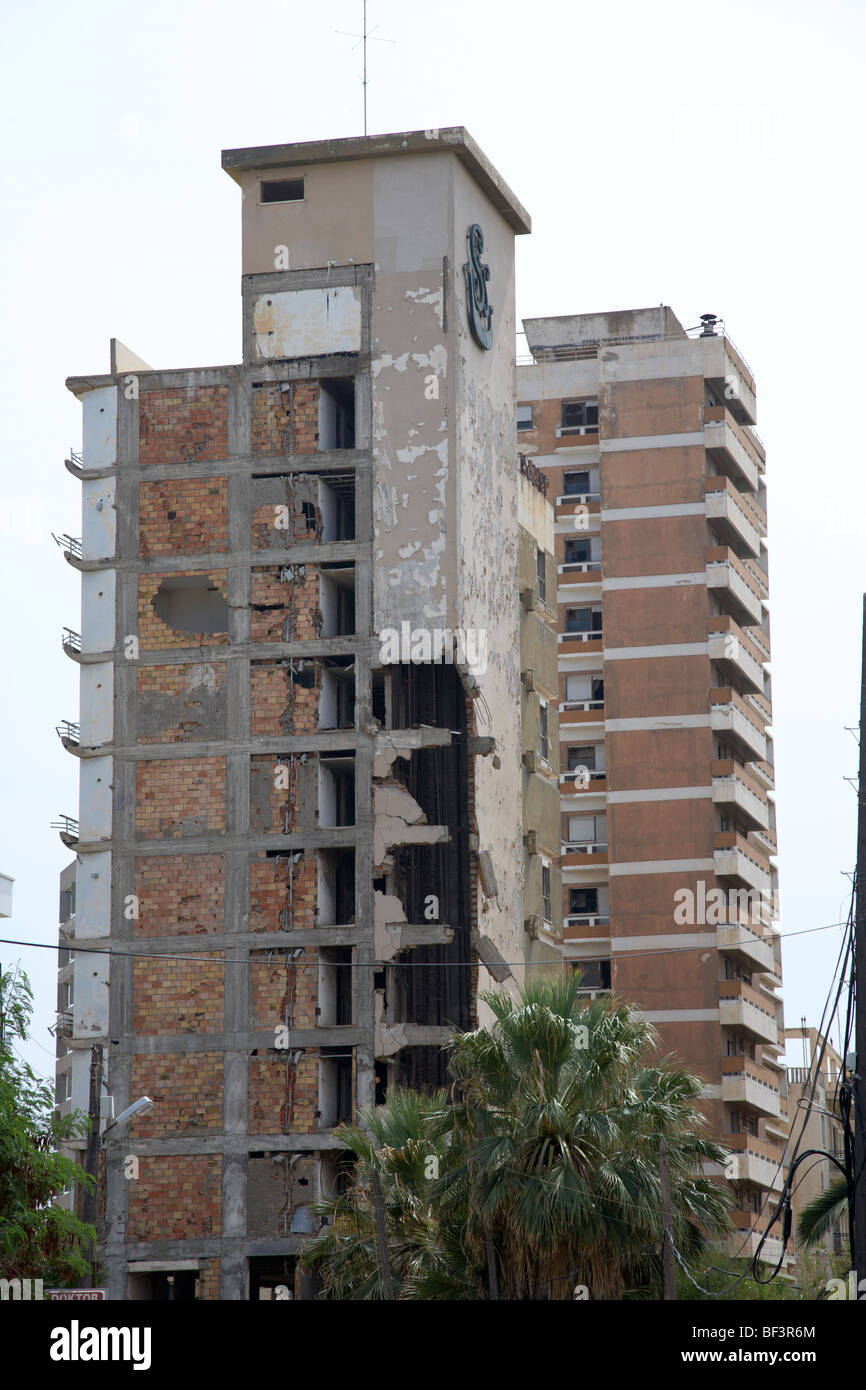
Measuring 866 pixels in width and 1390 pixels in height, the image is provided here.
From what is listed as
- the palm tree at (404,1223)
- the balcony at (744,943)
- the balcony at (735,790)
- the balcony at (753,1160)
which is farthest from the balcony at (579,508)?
the palm tree at (404,1223)

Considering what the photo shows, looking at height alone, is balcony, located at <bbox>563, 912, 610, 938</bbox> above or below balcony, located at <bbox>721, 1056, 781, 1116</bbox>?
above

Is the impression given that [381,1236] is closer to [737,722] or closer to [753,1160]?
[753,1160]

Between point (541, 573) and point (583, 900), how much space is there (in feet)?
59.9

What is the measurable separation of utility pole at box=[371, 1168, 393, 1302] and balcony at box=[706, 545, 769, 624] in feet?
161

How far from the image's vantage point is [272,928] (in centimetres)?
5500

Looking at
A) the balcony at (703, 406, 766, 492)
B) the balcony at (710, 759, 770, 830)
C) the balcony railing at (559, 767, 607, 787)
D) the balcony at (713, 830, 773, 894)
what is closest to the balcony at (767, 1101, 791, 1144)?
the balcony at (713, 830, 773, 894)

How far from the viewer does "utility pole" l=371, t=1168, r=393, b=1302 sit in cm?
3375

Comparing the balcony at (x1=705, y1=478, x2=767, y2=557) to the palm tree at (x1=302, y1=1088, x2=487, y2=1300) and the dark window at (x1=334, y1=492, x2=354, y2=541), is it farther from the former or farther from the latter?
the palm tree at (x1=302, y1=1088, x2=487, y2=1300)

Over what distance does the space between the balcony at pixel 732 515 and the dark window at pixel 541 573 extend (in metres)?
15.6

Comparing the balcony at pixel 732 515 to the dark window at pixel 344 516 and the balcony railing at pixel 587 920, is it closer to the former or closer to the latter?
the balcony railing at pixel 587 920

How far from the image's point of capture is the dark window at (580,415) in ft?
280

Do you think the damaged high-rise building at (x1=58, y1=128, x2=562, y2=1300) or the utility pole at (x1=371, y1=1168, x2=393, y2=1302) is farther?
the damaged high-rise building at (x1=58, y1=128, x2=562, y2=1300)
